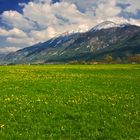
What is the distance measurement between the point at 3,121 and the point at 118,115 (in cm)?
724

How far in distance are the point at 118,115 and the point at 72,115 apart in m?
2.96

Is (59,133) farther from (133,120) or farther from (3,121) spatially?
(133,120)

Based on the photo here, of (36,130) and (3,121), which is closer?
(36,130)

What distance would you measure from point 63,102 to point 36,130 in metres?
8.58

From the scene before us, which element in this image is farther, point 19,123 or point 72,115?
point 72,115

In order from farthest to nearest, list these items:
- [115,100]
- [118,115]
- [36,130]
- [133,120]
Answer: [115,100] → [118,115] → [133,120] → [36,130]

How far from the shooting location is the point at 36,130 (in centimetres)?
1698

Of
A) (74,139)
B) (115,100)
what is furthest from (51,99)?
(74,139)

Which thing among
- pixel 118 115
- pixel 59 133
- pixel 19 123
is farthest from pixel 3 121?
pixel 118 115

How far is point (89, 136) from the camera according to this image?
16344mm

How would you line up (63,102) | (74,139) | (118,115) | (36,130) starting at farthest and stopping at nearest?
(63,102)
(118,115)
(36,130)
(74,139)

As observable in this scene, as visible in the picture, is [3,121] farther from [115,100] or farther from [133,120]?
[115,100]

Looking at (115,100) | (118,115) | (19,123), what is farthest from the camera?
(115,100)

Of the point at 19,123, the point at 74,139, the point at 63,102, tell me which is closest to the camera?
the point at 74,139
